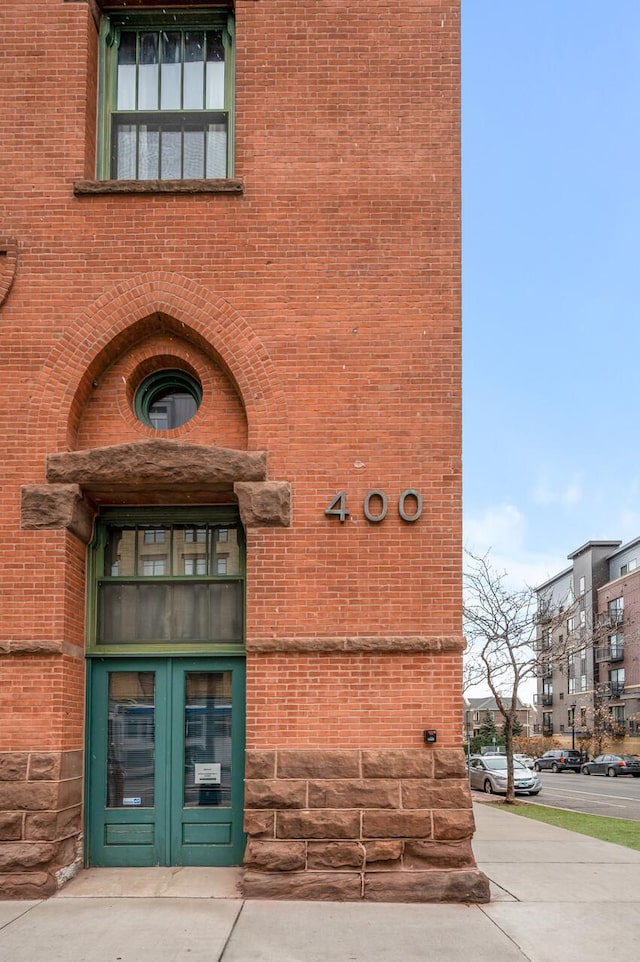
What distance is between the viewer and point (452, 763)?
884cm

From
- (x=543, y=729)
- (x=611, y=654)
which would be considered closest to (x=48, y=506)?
(x=611, y=654)

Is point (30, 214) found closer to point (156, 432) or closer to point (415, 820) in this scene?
point (156, 432)

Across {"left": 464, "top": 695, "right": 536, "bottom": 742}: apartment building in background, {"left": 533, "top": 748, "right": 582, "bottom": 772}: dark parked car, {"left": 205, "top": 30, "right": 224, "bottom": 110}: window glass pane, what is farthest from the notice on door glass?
{"left": 464, "top": 695, "right": 536, "bottom": 742}: apartment building in background

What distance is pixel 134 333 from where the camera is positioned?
31.8 ft

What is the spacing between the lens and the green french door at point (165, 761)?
9.39 m

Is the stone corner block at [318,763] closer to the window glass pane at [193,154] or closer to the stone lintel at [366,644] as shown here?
the stone lintel at [366,644]

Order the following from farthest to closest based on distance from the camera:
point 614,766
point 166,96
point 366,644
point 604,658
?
point 604,658, point 614,766, point 166,96, point 366,644

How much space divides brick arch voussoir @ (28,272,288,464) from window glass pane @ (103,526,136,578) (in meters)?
1.10

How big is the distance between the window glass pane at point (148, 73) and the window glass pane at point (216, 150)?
704 mm

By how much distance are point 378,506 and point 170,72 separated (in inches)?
209

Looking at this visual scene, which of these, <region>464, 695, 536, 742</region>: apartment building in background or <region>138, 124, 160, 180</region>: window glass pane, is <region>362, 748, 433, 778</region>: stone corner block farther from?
<region>464, 695, 536, 742</region>: apartment building in background

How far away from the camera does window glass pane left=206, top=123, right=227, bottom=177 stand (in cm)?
1019

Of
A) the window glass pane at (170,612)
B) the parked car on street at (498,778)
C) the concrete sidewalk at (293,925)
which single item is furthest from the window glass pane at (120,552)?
the parked car on street at (498,778)

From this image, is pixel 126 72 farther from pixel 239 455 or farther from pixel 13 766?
pixel 13 766
